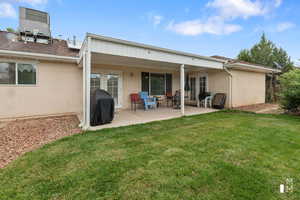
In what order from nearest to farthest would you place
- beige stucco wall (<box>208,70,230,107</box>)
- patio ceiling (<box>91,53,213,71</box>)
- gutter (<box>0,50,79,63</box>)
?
gutter (<box>0,50,79,63</box>) < patio ceiling (<box>91,53,213,71</box>) < beige stucco wall (<box>208,70,230,107</box>)

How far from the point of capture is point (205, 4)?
10.1 meters

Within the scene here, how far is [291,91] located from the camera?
266 inches

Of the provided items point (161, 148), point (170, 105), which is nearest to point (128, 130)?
point (161, 148)

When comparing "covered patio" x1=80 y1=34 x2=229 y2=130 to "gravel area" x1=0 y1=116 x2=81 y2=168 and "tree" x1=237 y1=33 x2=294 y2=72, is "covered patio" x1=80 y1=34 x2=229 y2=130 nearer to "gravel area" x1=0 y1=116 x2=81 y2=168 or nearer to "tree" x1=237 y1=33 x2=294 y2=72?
"gravel area" x1=0 y1=116 x2=81 y2=168

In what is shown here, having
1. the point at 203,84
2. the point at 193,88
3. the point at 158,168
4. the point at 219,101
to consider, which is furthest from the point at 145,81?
the point at 158,168

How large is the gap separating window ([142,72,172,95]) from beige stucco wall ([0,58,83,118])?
3.61m

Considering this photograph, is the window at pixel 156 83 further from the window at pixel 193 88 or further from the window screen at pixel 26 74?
the window screen at pixel 26 74

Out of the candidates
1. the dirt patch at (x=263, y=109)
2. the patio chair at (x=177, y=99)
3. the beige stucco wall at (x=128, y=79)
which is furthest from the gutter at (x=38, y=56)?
the dirt patch at (x=263, y=109)

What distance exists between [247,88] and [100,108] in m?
9.37

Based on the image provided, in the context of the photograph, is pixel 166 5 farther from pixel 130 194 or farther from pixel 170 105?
pixel 130 194

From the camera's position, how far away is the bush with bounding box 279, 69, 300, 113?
21.5ft

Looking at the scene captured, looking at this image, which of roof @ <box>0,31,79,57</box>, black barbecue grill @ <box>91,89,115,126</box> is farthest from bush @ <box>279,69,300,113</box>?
roof @ <box>0,31,79,57</box>

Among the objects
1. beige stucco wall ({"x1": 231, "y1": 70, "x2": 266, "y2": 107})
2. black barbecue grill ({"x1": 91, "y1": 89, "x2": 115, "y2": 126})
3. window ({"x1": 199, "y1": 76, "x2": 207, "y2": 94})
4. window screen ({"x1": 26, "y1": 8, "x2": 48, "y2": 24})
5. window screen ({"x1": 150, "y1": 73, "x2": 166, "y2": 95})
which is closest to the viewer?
black barbecue grill ({"x1": 91, "y1": 89, "x2": 115, "y2": 126})

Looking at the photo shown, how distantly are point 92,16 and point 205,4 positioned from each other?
7541 millimetres
